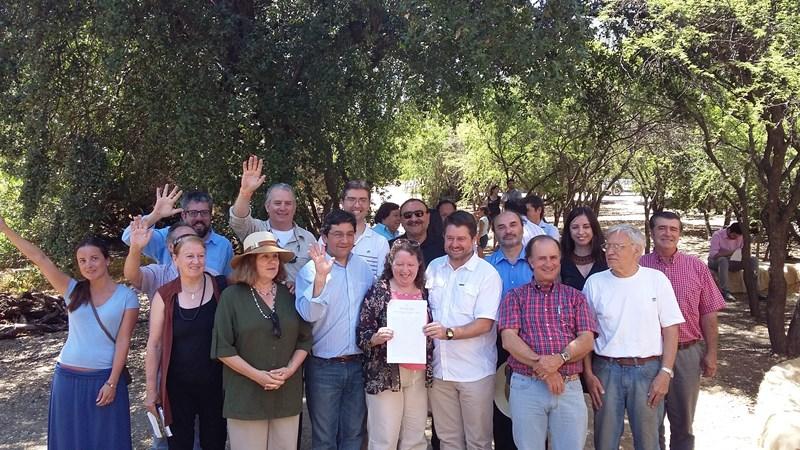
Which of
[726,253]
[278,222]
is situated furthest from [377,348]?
[726,253]

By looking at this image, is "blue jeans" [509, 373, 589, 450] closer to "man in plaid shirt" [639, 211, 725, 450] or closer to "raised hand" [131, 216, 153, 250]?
"man in plaid shirt" [639, 211, 725, 450]

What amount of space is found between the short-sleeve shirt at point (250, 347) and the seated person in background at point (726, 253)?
11.0 metres

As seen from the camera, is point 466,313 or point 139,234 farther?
point 139,234

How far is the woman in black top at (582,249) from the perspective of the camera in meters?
4.39

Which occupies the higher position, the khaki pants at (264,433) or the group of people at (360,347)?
the group of people at (360,347)

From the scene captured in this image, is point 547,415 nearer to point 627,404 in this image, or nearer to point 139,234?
point 627,404

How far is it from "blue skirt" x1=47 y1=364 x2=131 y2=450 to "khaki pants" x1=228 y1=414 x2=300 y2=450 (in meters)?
0.84

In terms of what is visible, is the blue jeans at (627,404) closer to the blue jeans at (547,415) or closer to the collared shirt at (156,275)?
the blue jeans at (547,415)

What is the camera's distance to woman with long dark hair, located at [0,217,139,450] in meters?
3.97

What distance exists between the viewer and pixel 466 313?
13.0ft

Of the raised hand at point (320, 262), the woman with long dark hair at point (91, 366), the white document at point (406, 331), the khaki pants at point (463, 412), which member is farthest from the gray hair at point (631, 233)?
the woman with long dark hair at point (91, 366)

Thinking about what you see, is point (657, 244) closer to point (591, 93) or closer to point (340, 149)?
point (340, 149)

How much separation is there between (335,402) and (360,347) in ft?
1.40

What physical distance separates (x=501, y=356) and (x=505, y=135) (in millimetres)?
16315
